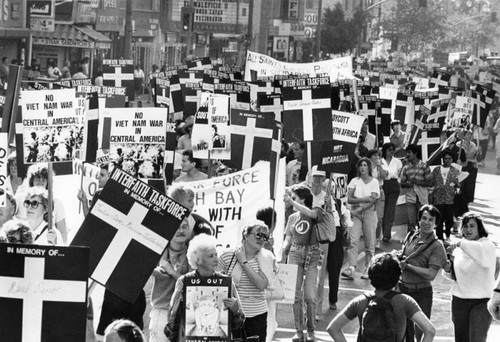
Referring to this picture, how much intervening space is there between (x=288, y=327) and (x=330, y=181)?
5.29 feet

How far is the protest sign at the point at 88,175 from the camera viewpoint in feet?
41.3

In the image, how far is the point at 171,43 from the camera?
64.0 metres

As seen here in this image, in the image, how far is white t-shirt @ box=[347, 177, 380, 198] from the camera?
52.4ft

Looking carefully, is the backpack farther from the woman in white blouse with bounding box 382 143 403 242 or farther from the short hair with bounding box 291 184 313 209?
the woman in white blouse with bounding box 382 143 403 242

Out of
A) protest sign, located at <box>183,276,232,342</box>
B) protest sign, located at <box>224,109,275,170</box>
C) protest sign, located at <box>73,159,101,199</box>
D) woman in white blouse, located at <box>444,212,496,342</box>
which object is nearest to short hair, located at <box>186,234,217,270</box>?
protest sign, located at <box>183,276,232,342</box>

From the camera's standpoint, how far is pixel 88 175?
1280 centimetres

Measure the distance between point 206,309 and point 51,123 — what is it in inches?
205

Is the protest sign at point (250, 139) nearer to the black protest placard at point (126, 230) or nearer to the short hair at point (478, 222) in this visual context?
the short hair at point (478, 222)

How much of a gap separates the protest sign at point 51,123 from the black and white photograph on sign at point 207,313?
4601 millimetres

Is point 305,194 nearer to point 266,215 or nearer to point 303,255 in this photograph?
point 303,255

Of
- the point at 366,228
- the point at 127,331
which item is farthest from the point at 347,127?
the point at 127,331

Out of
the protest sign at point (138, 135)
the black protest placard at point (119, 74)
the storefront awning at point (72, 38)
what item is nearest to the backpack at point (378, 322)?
the protest sign at point (138, 135)

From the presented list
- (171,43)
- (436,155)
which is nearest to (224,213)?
(436,155)

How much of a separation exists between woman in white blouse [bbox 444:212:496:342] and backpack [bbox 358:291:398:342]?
2824mm
